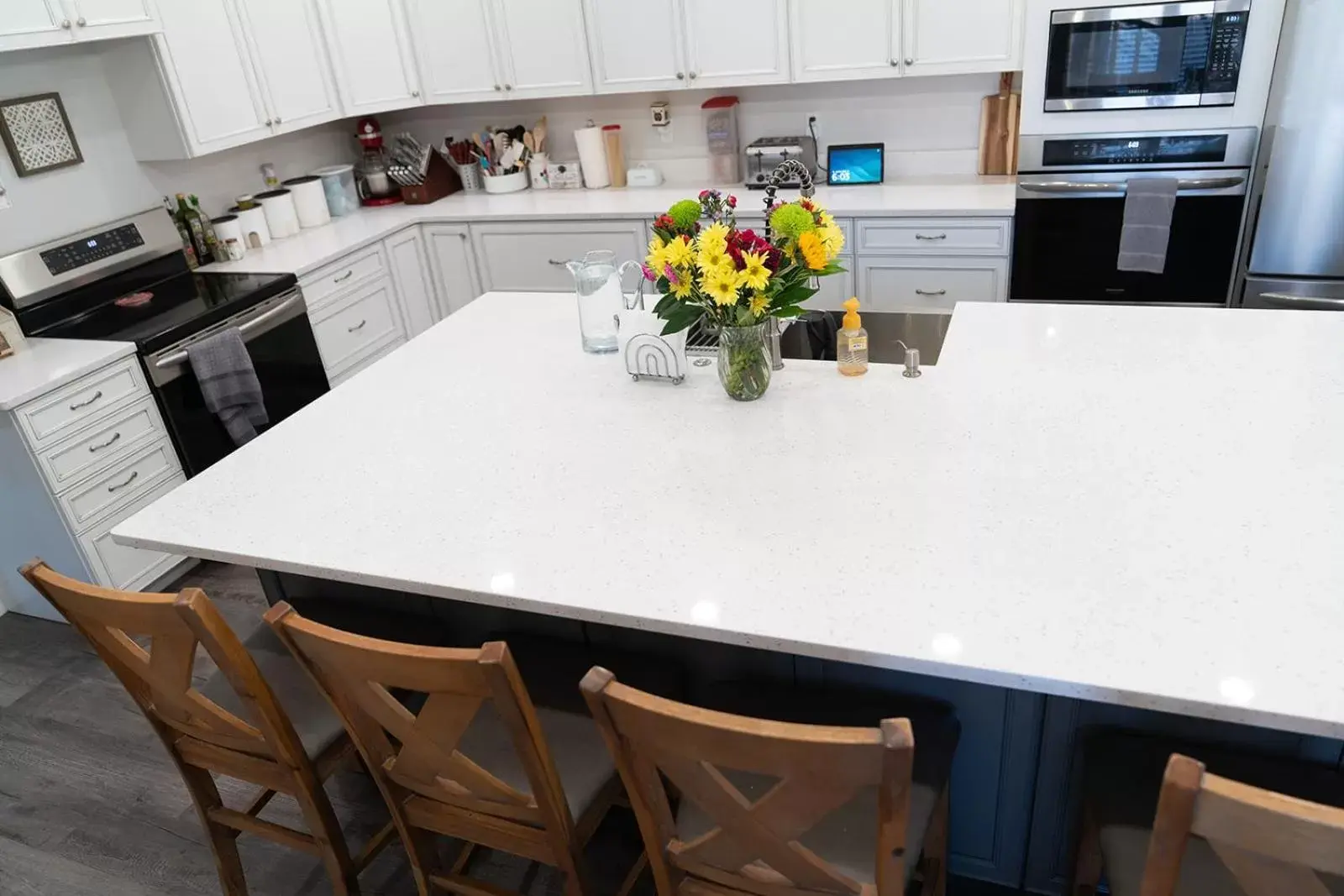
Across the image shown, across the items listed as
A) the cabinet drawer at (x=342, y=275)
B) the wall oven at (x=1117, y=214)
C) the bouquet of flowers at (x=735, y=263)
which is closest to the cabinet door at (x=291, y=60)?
the cabinet drawer at (x=342, y=275)

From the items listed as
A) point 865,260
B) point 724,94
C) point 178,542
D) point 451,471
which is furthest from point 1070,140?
point 178,542

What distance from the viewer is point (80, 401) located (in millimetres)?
2713

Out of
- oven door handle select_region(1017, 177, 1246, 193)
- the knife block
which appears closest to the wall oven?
oven door handle select_region(1017, 177, 1246, 193)

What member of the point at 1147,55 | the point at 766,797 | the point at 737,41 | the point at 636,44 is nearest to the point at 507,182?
the point at 636,44

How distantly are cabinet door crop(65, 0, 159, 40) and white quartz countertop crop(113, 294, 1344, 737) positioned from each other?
1.86m

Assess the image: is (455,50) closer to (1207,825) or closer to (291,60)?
(291,60)

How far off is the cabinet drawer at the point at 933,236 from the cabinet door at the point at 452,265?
1.81 meters

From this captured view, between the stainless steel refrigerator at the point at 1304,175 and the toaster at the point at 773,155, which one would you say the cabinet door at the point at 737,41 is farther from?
the stainless steel refrigerator at the point at 1304,175

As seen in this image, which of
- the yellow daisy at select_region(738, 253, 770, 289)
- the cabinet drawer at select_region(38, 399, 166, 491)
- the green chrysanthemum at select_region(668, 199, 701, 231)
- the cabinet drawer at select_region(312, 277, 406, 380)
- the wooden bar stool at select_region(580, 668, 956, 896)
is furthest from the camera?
the cabinet drawer at select_region(312, 277, 406, 380)

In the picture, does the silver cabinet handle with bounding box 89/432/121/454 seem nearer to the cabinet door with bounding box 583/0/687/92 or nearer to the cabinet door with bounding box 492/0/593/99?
the cabinet door with bounding box 492/0/593/99

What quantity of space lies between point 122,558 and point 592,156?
2623mm

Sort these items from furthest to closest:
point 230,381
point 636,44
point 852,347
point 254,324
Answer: point 636,44
point 254,324
point 230,381
point 852,347

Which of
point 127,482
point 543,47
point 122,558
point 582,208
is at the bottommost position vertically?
point 122,558

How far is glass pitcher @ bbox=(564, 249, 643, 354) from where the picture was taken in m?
2.07
